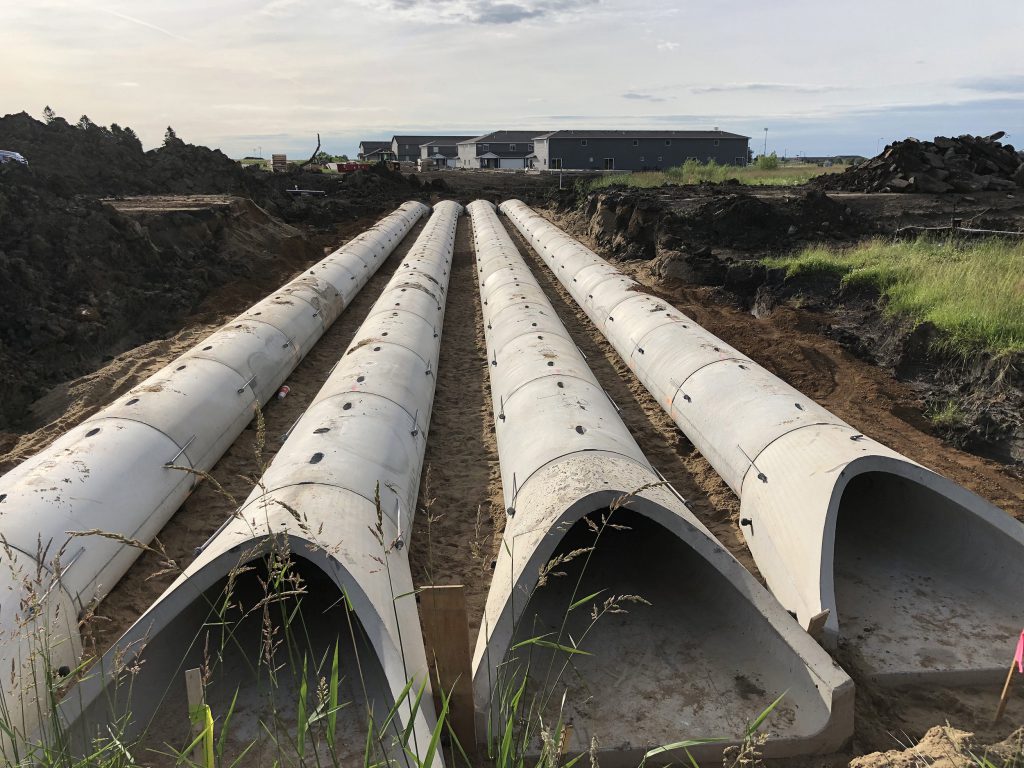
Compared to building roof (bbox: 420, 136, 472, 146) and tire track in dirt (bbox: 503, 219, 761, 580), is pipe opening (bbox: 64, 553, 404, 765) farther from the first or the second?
building roof (bbox: 420, 136, 472, 146)

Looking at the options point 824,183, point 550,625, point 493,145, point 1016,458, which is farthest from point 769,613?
point 493,145

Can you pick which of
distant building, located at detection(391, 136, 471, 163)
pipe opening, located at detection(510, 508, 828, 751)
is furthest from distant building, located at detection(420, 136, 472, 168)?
pipe opening, located at detection(510, 508, 828, 751)

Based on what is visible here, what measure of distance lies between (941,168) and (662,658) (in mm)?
24402

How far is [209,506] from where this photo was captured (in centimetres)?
677

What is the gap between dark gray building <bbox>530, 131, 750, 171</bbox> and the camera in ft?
190

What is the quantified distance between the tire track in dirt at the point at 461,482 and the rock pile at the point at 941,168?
17963mm

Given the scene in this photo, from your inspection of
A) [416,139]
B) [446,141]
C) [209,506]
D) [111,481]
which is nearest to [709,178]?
[209,506]

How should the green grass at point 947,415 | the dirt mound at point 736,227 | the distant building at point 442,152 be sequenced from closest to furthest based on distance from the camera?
1. the green grass at point 947,415
2. the dirt mound at point 736,227
3. the distant building at point 442,152

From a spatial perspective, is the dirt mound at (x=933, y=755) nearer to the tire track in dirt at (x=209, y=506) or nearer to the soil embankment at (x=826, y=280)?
the tire track in dirt at (x=209, y=506)

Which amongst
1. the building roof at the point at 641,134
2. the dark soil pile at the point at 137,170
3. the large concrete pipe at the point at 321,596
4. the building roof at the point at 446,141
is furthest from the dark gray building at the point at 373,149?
the large concrete pipe at the point at 321,596

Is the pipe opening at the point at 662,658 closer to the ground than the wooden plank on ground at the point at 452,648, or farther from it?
closer to the ground

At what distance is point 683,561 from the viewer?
5031 mm

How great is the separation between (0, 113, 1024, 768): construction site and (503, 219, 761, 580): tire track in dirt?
0.19 feet

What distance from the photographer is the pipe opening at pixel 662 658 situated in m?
3.74
